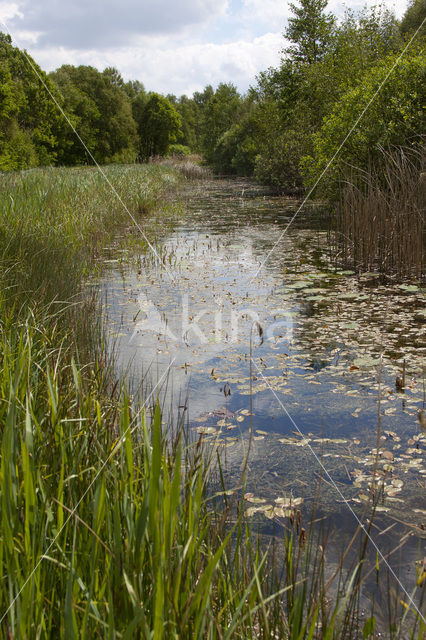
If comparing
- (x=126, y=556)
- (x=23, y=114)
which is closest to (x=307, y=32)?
(x=23, y=114)

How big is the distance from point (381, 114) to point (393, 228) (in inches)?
113

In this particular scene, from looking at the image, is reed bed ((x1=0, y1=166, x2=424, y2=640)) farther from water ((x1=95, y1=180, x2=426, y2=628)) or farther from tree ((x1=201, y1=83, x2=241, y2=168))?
tree ((x1=201, y1=83, x2=241, y2=168))

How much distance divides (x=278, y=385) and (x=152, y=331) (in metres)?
1.56

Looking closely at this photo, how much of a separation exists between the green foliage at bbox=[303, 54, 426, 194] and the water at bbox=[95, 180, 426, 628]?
190 cm

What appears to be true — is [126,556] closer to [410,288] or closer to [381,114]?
[410,288]

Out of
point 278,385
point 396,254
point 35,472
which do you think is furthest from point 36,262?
point 396,254

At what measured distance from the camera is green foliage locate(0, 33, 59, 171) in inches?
1005

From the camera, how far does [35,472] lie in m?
1.51

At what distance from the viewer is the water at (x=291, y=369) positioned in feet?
8.16

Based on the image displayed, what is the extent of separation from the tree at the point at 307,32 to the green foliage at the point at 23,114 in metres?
12.6

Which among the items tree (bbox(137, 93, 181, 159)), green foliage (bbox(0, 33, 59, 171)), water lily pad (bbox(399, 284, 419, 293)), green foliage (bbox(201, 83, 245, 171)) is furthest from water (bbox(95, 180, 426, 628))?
tree (bbox(137, 93, 181, 159))

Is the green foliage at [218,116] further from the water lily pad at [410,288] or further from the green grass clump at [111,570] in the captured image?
the green grass clump at [111,570]

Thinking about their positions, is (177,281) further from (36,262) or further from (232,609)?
(232,609)

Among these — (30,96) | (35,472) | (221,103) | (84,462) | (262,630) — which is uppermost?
(221,103)
